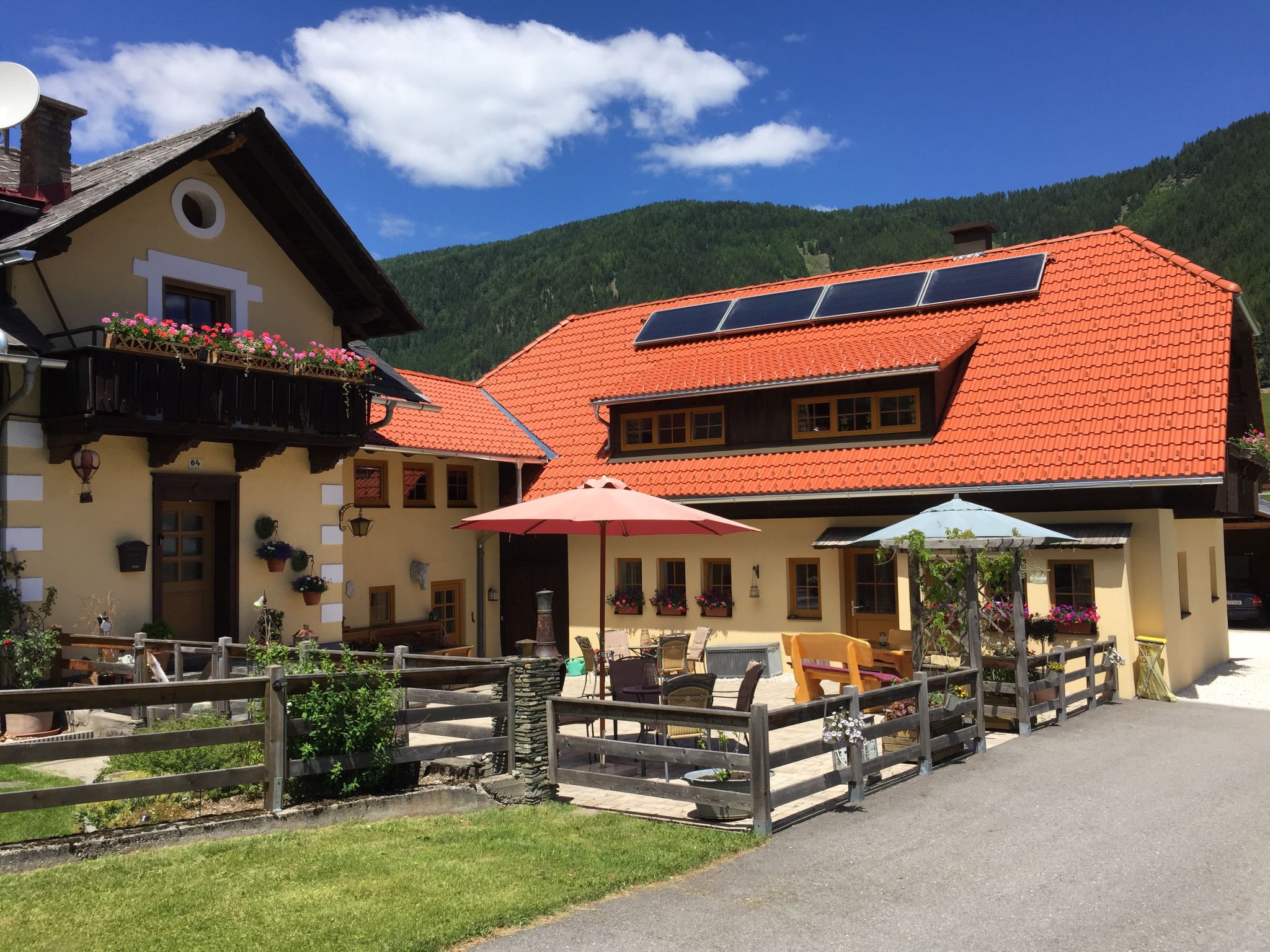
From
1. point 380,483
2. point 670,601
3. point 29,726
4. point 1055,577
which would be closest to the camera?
point 29,726

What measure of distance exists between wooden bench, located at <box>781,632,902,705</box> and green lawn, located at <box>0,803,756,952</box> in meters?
4.72


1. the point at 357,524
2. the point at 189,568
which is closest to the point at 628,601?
the point at 357,524

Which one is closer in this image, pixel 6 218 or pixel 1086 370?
pixel 6 218

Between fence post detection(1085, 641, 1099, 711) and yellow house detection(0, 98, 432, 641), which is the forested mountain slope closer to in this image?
yellow house detection(0, 98, 432, 641)

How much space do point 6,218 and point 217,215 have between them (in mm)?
2603

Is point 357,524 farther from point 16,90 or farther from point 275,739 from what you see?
point 275,739

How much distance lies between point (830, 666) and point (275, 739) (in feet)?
23.3

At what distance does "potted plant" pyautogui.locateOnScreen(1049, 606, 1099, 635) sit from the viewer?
14.8 m

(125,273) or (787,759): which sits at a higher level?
(125,273)

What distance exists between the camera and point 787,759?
7836mm

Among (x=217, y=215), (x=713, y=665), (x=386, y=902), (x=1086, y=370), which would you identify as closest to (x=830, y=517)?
(x=713, y=665)

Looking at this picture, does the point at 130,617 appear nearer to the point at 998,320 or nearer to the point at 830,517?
the point at 830,517

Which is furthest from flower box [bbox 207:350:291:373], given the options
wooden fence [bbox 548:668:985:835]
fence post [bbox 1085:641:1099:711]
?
fence post [bbox 1085:641:1099:711]

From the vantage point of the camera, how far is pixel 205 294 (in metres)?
14.2
